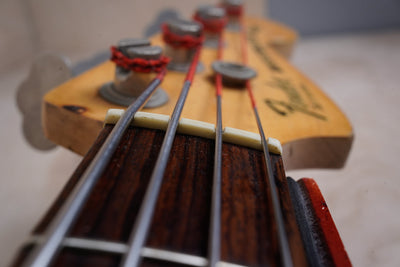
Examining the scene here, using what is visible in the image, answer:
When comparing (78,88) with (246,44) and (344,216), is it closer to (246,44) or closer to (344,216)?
(344,216)

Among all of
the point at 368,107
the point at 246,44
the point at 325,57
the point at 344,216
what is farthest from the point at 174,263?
the point at 325,57

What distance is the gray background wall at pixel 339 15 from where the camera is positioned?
3.15 meters

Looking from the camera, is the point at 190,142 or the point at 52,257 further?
the point at 190,142

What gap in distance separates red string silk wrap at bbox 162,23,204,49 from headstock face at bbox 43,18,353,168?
81mm

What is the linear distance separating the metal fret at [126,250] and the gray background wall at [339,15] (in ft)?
10.6

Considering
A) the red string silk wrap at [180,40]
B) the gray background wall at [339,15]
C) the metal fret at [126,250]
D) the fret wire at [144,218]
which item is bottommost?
the gray background wall at [339,15]

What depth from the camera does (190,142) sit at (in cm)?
45

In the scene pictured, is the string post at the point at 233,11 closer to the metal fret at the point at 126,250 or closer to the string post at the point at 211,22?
the string post at the point at 211,22

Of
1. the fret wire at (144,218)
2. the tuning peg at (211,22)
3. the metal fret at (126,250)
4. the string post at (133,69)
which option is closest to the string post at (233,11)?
the tuning peg at (211,22)

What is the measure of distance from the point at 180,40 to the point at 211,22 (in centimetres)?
42

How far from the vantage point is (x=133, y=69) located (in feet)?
1.98

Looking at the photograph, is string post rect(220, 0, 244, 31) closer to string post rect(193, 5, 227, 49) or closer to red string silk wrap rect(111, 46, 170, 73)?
string post rect(193, 5, 227, 49)

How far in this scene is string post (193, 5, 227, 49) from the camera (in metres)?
1.19

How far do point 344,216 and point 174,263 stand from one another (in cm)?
48
